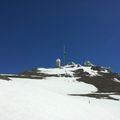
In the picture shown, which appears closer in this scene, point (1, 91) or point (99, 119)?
point (1, 91)

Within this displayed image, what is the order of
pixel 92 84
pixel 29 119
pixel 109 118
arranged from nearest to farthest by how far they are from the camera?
pixel 29 119, pixel 109 118, pixel 92 84

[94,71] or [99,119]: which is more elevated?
[94,71]

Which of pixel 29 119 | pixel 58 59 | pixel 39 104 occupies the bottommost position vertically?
pixel 29 119

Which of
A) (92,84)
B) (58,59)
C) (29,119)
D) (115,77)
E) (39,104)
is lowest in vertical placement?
(29,119)

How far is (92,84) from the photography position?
2904 inches

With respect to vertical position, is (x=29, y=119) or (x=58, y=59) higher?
(x=58, y=59)

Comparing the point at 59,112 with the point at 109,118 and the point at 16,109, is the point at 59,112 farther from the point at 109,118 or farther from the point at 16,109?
the point at 109,118

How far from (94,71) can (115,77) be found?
1370 centimetres

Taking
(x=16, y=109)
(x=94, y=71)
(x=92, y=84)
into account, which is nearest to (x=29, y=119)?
(x=16, y=109)

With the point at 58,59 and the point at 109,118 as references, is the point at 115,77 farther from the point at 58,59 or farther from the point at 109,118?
the point at 109,118

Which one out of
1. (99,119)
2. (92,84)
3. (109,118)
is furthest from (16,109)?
(92,84)

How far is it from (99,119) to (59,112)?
17.5 ft

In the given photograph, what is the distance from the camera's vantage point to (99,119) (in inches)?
1088

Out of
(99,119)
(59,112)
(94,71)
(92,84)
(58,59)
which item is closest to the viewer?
(59,112)
